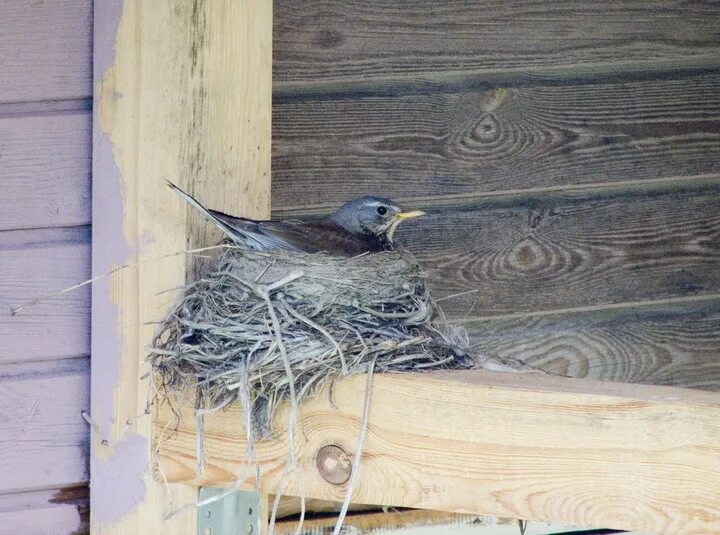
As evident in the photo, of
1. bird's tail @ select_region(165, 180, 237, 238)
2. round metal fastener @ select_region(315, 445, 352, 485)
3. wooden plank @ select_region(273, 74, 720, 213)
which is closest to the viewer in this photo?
round metal fastener @ select_region(315, 445, 352, 485)

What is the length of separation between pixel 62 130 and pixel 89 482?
707 mm

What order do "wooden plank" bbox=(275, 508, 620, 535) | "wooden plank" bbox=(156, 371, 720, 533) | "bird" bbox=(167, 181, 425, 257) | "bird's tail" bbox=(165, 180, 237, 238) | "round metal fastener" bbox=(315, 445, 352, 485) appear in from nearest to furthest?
"wooden plank" bbox=(156, 371, 720, 533), "round metal fastener" bbox=(315, 445, 352, 485), "bird's tail" bbox=(165, 180, 237, 238), "bird" bbox=(167, 181, 425, 257), "wooden plank" bbox=(275, 508, 620, 535)

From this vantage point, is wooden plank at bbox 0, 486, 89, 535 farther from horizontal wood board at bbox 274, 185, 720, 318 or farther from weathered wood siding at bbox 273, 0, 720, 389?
horizontal wood board at bbox 274, 185, 720, 318

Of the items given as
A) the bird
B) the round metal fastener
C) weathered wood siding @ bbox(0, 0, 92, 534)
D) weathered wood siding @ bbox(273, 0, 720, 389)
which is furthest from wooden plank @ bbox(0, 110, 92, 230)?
weathered wood siding @ bbox(273, 0, 720, 389)

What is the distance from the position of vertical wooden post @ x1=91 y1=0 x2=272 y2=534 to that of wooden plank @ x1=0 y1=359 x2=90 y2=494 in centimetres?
4

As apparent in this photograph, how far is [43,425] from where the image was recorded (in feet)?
A: 7.62

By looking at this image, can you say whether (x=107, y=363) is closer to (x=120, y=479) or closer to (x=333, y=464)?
(x=120, y=479)

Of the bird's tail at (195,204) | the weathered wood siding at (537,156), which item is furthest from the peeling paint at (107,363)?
the weathered wood siding at (537,156)

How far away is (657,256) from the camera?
3.35 m

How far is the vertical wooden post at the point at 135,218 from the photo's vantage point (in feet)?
7.59

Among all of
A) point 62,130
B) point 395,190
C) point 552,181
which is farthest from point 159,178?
point 552,181

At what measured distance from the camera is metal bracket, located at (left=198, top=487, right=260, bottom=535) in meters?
2.35

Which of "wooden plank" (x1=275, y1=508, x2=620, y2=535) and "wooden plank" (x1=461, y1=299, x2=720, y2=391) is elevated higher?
"wooden plank" (x1=461, y1=299, x2=720, y2=391)

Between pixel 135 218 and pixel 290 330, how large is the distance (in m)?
0.38
